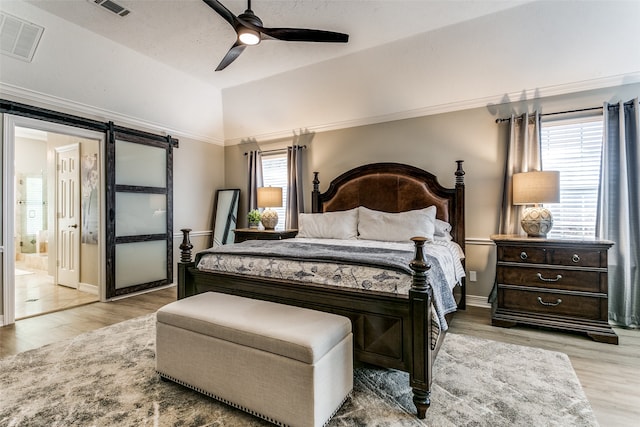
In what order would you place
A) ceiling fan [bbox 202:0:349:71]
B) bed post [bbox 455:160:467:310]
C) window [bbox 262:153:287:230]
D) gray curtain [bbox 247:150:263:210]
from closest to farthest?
ceiling fan [bbox 202:0:349:71] < bed post [bbox 455:160:467:310] < window [bbox 262:153:287:230] < gray curtain [bbox 247:150:263:210]

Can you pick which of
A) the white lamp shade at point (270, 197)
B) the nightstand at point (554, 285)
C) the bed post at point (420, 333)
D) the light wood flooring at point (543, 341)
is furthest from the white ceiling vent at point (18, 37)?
the nightstand at point (554, 285)

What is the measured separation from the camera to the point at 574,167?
11.4 feet

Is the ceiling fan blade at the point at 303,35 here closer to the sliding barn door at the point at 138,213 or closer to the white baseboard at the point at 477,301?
the sliding barn door at the point at 138,213

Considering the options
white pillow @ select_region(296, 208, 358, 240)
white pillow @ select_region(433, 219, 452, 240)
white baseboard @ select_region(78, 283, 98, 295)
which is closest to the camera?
white pillow @ select_region(433, 219, 452, 240)

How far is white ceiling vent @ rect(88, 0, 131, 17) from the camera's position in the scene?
9.90 feet

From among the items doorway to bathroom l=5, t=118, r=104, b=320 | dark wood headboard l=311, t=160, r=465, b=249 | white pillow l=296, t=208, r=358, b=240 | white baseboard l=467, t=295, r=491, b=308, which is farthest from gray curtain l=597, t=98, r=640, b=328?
doorway to bathroom l=5, t=118, r=104, b=320

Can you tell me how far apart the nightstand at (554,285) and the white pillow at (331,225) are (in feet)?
5.40

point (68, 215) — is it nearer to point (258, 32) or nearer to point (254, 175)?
point (254, 175)

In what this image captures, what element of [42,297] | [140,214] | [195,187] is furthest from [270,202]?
[42,297]

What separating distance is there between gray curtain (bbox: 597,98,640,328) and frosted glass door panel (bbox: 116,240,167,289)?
Answer: 575cm

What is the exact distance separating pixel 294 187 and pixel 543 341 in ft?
12.2

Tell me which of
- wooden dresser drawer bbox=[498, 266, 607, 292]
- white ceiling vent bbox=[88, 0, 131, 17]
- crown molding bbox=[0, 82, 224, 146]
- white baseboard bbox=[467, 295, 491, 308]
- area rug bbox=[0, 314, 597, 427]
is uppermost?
white ceiling vent bbox=[88, 0, 131, 17]

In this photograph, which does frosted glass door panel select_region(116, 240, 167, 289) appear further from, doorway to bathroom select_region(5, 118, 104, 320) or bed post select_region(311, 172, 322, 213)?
bed post select_region(311, 172, 322, 213)

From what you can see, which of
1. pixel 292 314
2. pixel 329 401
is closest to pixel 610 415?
pixel 329 401
